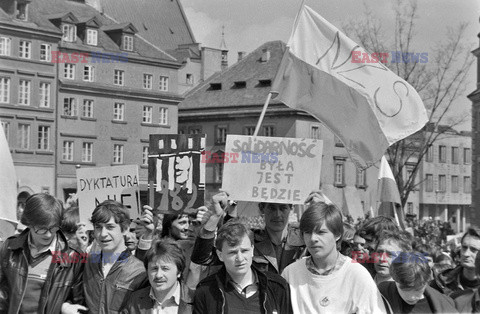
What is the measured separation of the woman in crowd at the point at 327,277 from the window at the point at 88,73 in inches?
2268

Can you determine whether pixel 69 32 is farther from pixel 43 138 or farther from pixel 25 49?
pixel 43 138

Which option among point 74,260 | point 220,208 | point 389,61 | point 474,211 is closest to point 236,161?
point 220,208

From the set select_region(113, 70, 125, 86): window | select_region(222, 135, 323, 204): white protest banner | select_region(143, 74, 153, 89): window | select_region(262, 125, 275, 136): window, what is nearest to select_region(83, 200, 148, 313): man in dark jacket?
select_region(222, 135, 323, 204): white protest banner

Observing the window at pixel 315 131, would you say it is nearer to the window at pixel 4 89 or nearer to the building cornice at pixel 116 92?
the building cornice at pixel 116 92

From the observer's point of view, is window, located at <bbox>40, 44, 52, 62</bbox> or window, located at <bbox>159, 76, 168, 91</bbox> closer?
window, located at <bbox>40, 44, 52, 62</bbox>

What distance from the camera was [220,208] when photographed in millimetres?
6645

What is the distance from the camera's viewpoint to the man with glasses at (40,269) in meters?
6.47

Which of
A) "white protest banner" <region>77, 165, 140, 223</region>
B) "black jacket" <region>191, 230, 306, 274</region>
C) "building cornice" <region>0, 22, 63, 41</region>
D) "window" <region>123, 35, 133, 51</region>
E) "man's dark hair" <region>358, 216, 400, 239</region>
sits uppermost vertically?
"window" <region>123, 35, 133, 51</region>

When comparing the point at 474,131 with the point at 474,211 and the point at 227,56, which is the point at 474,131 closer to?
the point at 474,211

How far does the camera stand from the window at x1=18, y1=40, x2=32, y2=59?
5807 centimetres

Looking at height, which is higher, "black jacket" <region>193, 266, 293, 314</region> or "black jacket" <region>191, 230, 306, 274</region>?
"black jacket" <region>191, 230, 306, 274</region>

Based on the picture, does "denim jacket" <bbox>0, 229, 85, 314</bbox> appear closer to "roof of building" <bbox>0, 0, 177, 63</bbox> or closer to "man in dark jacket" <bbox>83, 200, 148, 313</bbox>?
"man in dark jacket" <bbox>83, 200, 148, 313</bbox>

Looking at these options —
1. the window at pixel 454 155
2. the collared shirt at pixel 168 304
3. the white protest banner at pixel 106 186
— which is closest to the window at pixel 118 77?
the window at pixel 454 155

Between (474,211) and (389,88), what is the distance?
4110cm
